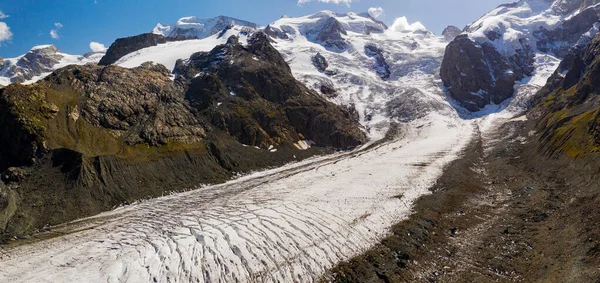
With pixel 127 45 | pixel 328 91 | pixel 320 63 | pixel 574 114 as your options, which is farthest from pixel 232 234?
pixel 127 45

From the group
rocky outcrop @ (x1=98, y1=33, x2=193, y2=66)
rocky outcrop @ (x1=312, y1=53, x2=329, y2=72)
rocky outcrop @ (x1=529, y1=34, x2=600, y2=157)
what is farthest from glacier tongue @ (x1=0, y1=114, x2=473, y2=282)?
rocky outcrop @ (x1=98, y1=33, x2=193, y2=66)

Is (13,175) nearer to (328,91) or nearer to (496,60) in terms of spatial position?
(328,91)

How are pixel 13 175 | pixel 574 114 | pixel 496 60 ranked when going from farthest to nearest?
1. pixel 496 60
2. pixel 574 114
3. pixel 13 175

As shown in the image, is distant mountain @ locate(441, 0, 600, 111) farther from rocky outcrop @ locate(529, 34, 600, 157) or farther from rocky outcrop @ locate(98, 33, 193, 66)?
rocky outcrop @ locate(98, 33, 193, 66)

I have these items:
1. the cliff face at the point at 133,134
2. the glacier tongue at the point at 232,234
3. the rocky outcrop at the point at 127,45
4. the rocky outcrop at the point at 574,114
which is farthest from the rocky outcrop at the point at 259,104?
the rocky outcrop at the point at 127,45

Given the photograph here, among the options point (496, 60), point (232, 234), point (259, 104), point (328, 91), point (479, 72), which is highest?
point (496, 60)

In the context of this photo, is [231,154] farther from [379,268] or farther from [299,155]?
[379,268]

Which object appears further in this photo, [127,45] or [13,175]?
[127,45]

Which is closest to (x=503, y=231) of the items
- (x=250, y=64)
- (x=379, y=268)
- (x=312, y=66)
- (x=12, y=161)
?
(x=379, y=268)
